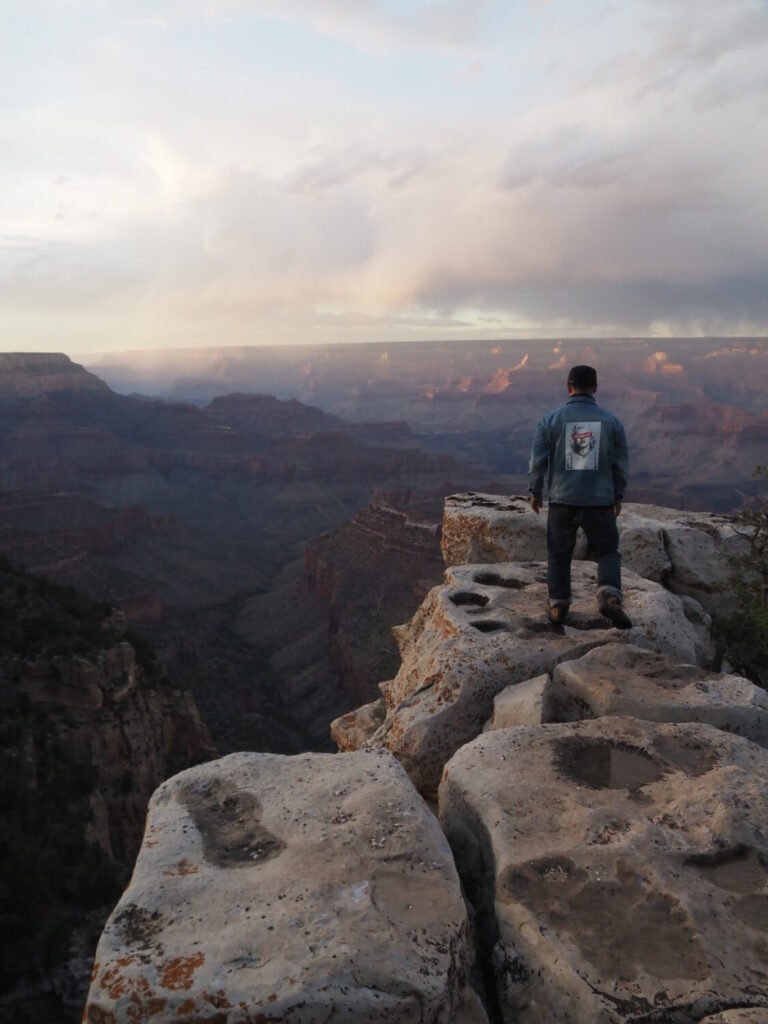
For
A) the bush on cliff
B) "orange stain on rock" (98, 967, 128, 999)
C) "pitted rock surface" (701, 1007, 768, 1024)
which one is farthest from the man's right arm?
"orange stain on rock" (98, 967, 128, 999)

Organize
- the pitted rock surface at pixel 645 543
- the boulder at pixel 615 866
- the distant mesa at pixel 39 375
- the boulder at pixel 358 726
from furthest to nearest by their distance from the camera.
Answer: the distant mesa at pixel 39 375 → the boulder at pixel 358 726 → the pitted rock surface at pixel 645 543 → the boulder at pixel 615 866

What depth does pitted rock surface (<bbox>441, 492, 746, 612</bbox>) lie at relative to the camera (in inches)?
321

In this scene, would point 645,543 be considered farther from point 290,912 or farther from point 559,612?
point 290,912

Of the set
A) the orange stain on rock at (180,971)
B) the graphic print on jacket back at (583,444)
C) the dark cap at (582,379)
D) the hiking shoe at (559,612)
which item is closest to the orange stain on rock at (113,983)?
the orange stain on rock at (180,971)

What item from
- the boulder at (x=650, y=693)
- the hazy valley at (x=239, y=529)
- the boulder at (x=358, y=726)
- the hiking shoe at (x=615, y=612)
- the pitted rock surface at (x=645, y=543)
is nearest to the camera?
the boulder at (x=650, y=693)

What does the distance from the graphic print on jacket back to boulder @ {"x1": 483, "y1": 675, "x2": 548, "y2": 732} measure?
1.72m

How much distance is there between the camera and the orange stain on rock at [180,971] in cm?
213

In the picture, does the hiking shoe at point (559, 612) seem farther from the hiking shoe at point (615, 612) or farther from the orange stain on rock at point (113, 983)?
the orange stain on rock at point (113, 983)

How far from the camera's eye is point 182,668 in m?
37.8

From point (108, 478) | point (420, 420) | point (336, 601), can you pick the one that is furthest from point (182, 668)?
point (420, 420)

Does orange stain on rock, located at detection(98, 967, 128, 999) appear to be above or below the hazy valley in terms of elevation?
above

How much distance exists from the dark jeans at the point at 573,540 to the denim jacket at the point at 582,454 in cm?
13

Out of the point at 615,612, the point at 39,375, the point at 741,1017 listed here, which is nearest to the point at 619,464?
the point at 615,612

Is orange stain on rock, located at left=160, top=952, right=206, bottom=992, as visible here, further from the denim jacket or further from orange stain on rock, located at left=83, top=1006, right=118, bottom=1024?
the denim jacket
